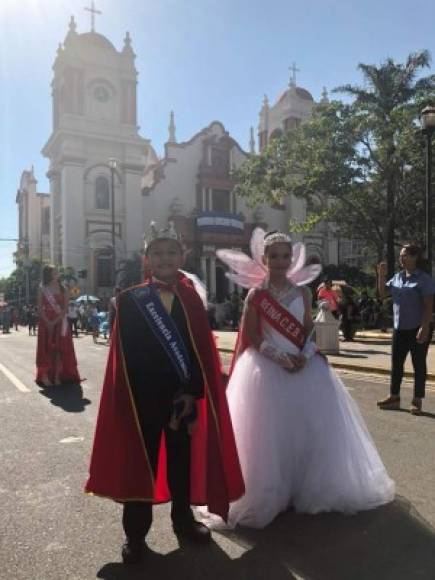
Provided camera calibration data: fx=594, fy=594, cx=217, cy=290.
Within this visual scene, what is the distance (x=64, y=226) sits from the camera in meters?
45.4

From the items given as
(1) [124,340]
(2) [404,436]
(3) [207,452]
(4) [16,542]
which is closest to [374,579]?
(3) [207,452]

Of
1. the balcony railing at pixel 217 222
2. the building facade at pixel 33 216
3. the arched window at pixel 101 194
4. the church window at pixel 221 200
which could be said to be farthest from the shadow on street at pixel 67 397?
the building facade at pixel 33 216

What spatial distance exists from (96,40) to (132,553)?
50.6 metres

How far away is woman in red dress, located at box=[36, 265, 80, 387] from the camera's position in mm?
9422

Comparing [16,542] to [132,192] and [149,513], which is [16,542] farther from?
[132,192]

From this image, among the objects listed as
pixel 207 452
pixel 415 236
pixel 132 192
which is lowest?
pixel 207 452

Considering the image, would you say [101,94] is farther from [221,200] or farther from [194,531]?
[194,531]

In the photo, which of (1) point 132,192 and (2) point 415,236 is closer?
(2) point 415,236

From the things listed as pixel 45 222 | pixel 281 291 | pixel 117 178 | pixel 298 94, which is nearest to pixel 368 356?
pixel 281 291

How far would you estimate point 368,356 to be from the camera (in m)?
13.2

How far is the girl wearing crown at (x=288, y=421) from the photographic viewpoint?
3.50 metres

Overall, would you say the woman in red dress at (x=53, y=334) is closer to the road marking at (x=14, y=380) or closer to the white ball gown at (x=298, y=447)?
the road marking at (x=14, y=380)

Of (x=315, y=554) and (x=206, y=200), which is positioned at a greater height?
(x=206, y=200)

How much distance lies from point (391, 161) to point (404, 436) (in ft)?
64.7
